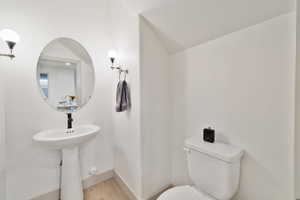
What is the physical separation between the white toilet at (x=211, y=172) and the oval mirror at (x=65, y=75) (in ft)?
4.34

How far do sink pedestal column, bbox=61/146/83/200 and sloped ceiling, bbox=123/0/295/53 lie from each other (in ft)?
4.79

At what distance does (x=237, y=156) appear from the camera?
909mm

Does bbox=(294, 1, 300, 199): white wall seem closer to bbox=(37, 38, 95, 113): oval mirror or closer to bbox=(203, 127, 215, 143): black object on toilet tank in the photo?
bbox=(203, 127, 215, 143): black object on toilet tank

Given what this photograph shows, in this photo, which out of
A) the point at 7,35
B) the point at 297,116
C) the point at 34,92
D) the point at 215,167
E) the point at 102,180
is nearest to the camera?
the point at 297,116

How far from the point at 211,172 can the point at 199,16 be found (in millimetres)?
1163

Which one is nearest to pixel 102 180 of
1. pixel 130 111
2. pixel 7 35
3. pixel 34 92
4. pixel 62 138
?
pixel 62 138

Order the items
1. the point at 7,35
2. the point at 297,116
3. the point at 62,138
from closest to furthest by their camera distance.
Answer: the point at 297,116
the point at 7,35
the point at 62,138

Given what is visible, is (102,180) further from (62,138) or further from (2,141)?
(2,141)

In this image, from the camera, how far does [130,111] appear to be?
141cm

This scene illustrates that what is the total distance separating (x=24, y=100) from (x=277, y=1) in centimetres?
207

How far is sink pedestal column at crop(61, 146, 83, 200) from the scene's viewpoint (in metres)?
1.31

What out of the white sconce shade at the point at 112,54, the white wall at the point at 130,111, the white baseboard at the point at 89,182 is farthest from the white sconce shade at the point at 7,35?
the white baseboard at the point at 89,182

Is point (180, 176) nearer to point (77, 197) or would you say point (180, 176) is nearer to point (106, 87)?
point (77, 197)

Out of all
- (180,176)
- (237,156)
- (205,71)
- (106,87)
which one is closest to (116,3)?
(106,87)
